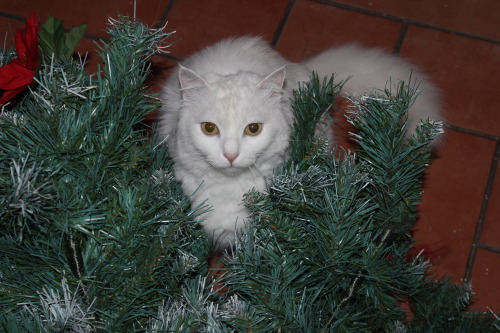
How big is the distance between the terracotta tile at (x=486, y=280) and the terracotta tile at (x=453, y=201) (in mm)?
43

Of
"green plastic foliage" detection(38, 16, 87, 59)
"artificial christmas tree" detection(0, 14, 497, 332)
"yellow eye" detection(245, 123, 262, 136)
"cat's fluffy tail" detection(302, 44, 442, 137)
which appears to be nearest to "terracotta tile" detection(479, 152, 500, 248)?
"cat's fluffy tail" detection(302, 44, 442, 137)

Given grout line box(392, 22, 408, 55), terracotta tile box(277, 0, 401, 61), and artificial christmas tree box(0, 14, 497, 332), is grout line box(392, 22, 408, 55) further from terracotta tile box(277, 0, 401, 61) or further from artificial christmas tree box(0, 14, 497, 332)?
artificial christmas tree box(0, 14, 497, 332)

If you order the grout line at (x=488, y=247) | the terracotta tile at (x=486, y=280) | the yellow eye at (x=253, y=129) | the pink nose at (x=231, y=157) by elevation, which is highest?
the yellow eye at (x=253, y=129)

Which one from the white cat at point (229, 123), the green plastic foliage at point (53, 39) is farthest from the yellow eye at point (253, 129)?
the green plastic foliage at point (53, 39)

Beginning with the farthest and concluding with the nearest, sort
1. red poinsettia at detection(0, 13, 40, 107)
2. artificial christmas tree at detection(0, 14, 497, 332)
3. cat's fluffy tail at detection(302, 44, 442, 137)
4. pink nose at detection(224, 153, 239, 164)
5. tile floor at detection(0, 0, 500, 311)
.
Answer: tile floor at detection(0, 0, 500, 311)
cat's fluffy tail at detection(302, 44, 442, 137)
pink nose at detection(224, 153, 239, 164)
red poinsettia at detection(0, 13, 40, 107)
artificial christmas tree at detection(0, 14, 497, 332)

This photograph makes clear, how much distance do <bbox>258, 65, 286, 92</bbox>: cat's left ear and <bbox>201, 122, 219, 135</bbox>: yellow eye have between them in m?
0.14

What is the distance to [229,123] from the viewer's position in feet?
3.56

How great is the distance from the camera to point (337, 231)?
0.81 m

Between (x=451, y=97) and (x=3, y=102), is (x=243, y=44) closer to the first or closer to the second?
(x=3, y=102)

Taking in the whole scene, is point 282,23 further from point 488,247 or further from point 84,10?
point 488,247

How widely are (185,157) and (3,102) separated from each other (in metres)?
0.42

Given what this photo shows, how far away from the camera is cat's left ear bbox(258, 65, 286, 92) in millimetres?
1087

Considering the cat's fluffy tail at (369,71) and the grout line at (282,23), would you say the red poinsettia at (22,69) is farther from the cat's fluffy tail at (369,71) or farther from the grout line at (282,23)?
the grout line at (282,23)

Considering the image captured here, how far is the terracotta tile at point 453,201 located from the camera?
1582mm
